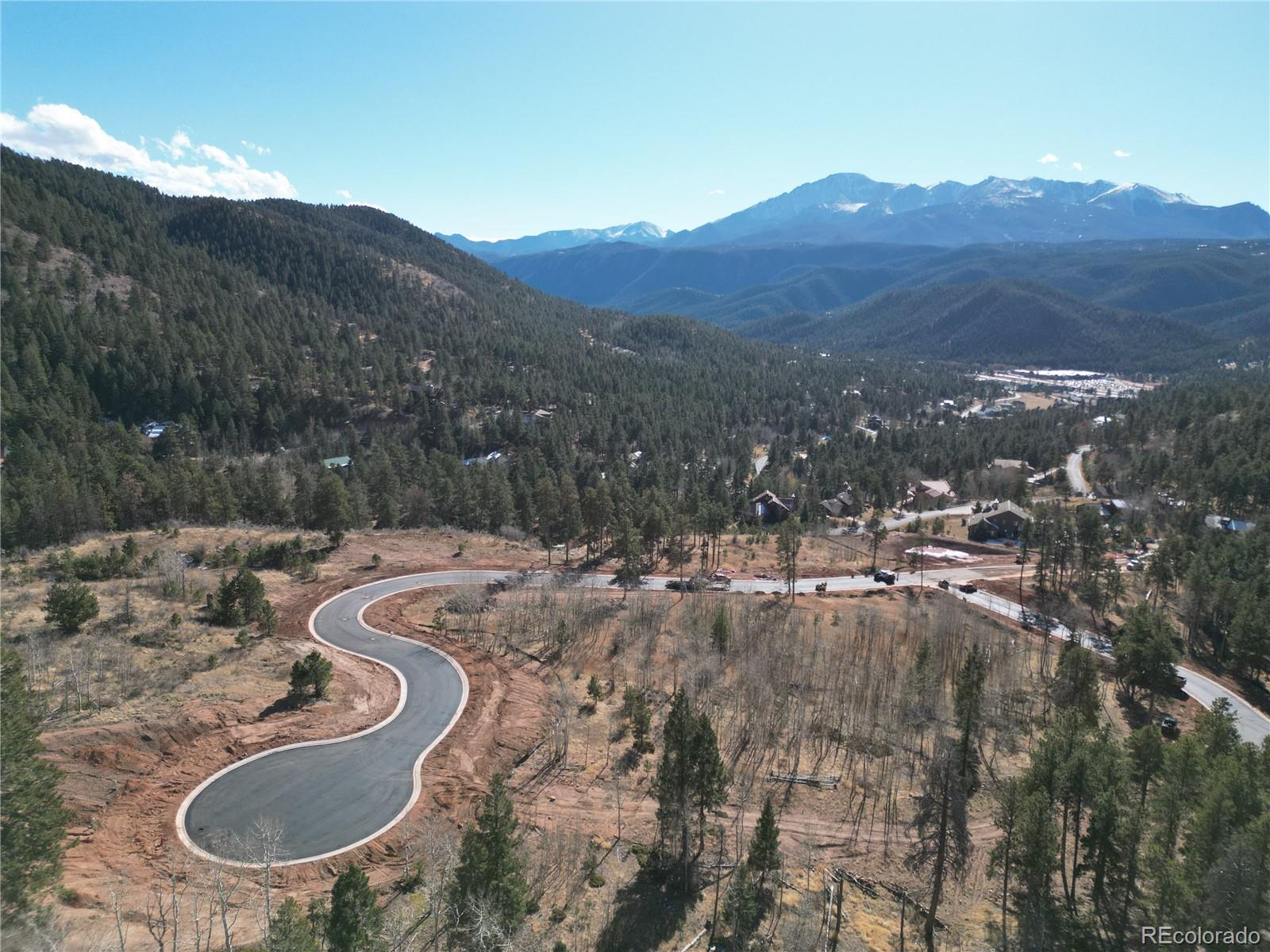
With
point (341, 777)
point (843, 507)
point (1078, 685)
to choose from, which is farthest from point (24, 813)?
point (843, 507)

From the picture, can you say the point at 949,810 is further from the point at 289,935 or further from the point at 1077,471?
the point at 1077,471

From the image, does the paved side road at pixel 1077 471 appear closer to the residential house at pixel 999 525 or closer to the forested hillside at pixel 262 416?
the forested hillside at pixel 262 416

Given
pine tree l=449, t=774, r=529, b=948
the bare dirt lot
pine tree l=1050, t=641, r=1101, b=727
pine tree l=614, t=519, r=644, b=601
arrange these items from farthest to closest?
pine tree l=614, t=519, r=644, b=601, pine tree l=1050, t=641, r=1101, b=727, the bare dirt lot, pine tree l=449, t=774, r=529, b=948

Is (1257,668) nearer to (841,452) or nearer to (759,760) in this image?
(759,760)

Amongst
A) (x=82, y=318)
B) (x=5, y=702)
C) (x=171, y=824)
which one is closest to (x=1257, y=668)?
(x=171, y=824)

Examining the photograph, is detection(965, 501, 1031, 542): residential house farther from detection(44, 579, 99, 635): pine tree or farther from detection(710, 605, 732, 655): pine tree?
detection(44, 579, 99, 635): pine tree

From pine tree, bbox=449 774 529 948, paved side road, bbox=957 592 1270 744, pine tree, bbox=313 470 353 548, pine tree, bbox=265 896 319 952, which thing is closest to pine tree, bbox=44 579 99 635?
pine tree, bbox=313 470 353 548
